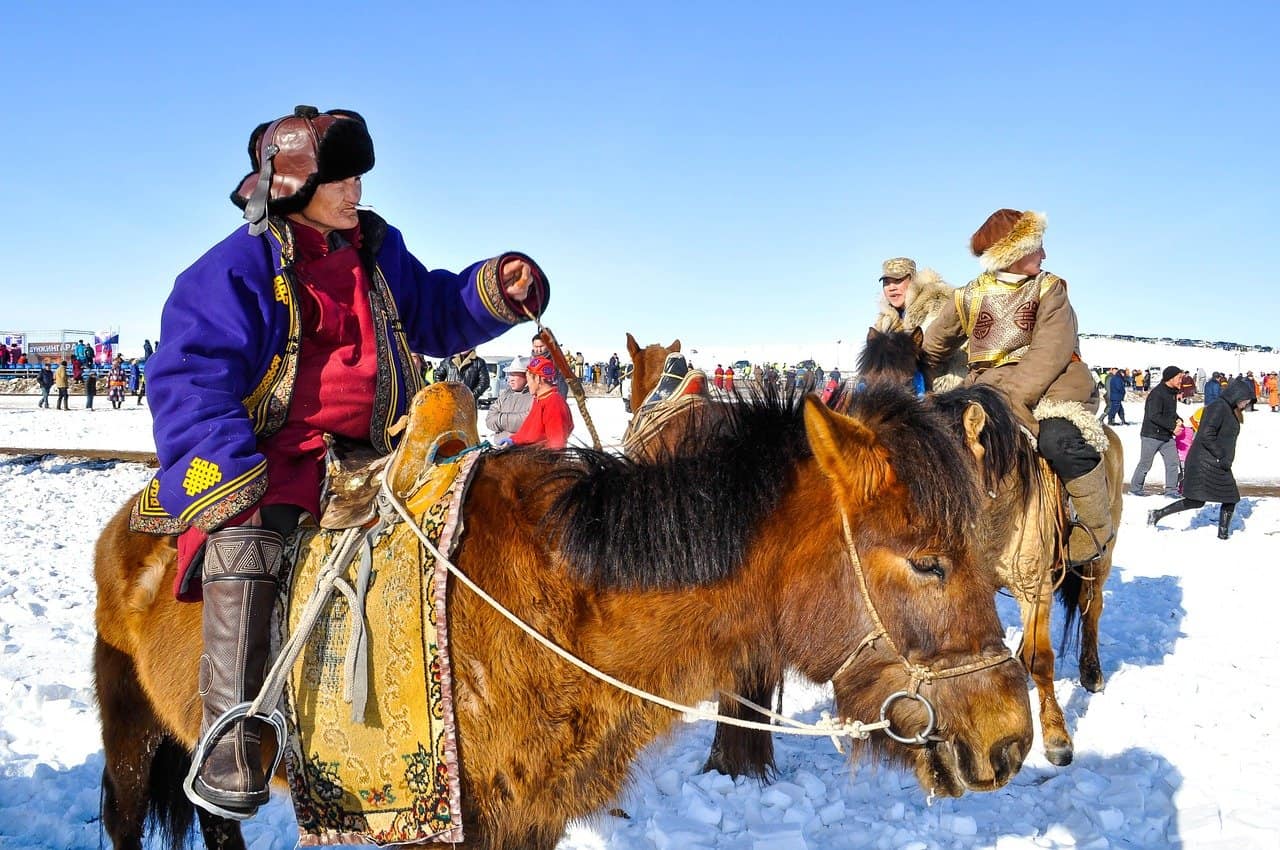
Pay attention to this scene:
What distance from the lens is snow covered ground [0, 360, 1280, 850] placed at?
3924 millimetres

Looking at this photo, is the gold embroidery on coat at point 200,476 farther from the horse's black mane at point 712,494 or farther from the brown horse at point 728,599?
the horse's black mane at point 712,494

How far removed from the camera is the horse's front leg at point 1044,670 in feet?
15.3

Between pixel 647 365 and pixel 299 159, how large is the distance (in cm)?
386

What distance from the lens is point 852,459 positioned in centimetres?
203

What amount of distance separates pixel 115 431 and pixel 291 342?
2242cm

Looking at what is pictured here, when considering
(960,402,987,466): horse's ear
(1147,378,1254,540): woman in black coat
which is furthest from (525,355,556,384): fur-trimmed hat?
(1147,378,1254,540): woman in black coat

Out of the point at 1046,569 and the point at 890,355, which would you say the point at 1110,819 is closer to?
the point at 1046,569

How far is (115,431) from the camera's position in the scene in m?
A: 21.3

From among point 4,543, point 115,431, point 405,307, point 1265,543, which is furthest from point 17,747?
point 115,431

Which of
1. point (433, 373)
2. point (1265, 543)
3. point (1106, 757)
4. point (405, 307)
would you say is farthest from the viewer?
point (433, 373)

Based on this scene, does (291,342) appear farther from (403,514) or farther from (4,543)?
(4,543)

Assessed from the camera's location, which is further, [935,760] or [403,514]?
[403,514]

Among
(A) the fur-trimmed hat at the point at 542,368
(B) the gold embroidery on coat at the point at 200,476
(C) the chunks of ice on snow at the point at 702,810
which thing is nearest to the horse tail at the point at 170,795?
(B) the gold embroidery on coat at the point at 200,476

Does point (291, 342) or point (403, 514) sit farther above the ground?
point (291, 342)
